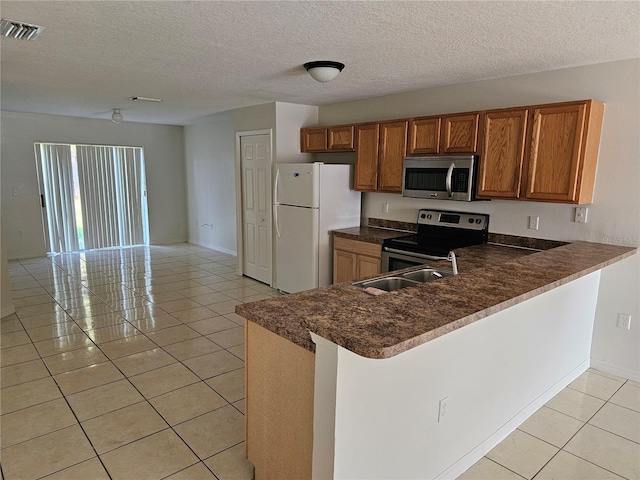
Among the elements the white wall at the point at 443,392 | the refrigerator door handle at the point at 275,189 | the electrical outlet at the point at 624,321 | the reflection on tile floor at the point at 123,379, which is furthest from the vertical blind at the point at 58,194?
the electrical outlet at the point at 624,321

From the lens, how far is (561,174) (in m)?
2.91

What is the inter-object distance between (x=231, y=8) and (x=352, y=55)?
1.05m

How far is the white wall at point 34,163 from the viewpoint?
20.7ft

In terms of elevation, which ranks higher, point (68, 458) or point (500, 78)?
point (500, 78)

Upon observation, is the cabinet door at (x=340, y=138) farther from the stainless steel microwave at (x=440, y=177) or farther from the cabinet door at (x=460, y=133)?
the cabinet door at (x=460, y=133)

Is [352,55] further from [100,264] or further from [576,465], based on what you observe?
[100,264]

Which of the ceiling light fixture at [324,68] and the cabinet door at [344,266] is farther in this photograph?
the cabinet door at [344,266]

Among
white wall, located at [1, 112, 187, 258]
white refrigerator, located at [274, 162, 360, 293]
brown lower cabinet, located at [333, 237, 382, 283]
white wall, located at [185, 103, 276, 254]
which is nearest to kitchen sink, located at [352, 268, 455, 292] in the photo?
brown lower cabinet, located at [333, 237, 382, 283]

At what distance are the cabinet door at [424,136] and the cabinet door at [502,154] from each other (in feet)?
1.49

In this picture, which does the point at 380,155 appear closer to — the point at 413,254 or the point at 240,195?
the point at 413,254

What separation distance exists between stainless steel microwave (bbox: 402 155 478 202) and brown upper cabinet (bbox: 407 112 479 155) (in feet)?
0.27

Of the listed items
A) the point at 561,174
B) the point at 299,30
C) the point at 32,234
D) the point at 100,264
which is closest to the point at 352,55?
the point at 299,30

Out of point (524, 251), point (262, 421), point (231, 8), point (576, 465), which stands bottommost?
point (576, 465)

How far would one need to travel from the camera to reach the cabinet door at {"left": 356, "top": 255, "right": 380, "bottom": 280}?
399 centimetres
